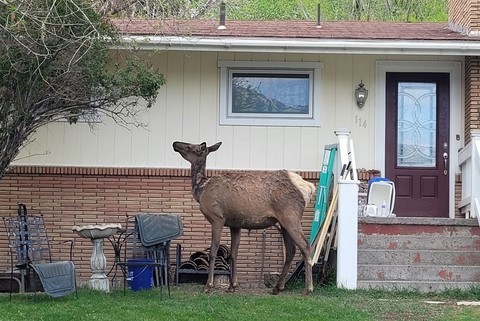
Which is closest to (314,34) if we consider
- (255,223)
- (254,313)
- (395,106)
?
(395,106)

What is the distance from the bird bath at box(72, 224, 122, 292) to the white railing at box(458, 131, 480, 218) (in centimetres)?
514

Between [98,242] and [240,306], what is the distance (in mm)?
2735

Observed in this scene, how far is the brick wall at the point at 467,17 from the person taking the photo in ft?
44.9

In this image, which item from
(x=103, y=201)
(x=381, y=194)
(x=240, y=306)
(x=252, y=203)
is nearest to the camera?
(x=240, y=306)

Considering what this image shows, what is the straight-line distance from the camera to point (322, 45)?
13.2 metres

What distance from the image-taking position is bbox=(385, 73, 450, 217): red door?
45.8 ft

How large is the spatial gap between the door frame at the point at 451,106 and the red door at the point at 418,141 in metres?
0.08

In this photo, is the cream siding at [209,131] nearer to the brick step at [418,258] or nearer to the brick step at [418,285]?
the brick step at [418,258]

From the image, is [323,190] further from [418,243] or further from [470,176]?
[470,176]

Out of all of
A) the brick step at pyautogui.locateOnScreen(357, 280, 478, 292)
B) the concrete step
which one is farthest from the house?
the brick step at pyautogui.locateOnScreen(357, 280, 478, 292)

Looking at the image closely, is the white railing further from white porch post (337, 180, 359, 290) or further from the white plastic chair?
Answer: white porch post (337, 180, 359, 290)

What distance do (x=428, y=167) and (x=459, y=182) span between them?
1.81 ft

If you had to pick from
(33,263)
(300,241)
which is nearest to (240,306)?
(300,241)

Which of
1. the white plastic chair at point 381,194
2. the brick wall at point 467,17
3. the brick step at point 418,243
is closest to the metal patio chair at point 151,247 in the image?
the brick step at point 418,243
